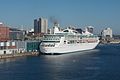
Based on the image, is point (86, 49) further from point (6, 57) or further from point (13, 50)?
point (6, 57)

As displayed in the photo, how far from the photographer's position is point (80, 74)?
1118 inches

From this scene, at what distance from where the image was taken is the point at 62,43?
50.1 metres

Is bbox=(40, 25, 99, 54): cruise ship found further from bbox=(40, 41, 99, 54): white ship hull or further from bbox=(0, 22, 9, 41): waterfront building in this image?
bbox=(0, 22, 9, 41): waterfront building

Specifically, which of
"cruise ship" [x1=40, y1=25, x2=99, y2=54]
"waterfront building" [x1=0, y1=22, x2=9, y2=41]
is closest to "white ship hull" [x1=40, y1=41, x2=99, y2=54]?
"cruise ship" [x1=40, y1=25, x2=99, y2=54]

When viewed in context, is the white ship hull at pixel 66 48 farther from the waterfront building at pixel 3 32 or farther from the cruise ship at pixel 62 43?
the waterfront building at pixel 3 32

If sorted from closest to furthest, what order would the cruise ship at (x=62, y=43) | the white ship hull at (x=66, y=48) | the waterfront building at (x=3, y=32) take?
the white ship hull at (x=66, y=48)
the cruise ship at (x=62, y=43)
the waterfront building at (x=3, y=32)

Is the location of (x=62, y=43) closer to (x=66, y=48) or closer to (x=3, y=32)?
(x=66, y=48)

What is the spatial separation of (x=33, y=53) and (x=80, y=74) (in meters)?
23.0

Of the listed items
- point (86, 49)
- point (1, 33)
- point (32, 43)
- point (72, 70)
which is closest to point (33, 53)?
point (32, 43)

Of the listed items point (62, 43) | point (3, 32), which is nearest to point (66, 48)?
point (62, 43)

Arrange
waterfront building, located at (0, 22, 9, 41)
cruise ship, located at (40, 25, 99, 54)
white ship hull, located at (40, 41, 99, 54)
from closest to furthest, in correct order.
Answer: white ship hull, located at (40, 41, 99, 54)
cruise ship, located at (40, 25, 99, 54)
waterfront building, located at (0, 22, 9, 41)

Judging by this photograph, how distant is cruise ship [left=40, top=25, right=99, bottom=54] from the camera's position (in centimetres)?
4819

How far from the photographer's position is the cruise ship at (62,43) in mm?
48188

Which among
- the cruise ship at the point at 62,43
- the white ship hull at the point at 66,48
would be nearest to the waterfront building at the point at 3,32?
the cruise ship at the point at 62,43
